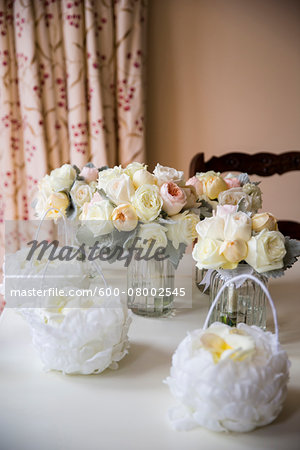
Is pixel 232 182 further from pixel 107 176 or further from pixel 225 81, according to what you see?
pixel 225 81

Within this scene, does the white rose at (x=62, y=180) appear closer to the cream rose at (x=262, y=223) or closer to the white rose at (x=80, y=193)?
the white rose at (x=80, y=193)

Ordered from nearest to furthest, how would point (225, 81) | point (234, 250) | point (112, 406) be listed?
point (112, 406) < point (234, 250) < point (225, 81)

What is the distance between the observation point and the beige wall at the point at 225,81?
2.34m

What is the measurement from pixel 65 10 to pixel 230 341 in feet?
6.08

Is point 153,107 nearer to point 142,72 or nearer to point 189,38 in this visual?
point 142,72

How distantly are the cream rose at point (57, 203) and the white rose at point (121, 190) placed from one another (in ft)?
0.74

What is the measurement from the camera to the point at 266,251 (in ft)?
2.84

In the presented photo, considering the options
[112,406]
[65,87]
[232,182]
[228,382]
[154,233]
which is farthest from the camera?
[65,87]

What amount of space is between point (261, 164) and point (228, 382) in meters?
1.42

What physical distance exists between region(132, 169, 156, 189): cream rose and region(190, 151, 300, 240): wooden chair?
2.89ft

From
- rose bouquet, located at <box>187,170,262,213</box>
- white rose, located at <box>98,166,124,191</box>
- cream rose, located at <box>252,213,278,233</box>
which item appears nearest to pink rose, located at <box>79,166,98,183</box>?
white rose, located at <box>98,166,124,191</box>

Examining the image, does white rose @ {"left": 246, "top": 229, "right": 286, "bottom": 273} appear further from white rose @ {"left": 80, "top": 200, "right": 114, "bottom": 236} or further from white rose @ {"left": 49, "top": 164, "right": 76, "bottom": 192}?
white rose @ {"left": 49, "top": 164, "right": 76, "bottom": 192}

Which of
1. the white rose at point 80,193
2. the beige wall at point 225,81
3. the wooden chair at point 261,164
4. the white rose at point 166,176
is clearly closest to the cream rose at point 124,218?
the white rose at point 166,176

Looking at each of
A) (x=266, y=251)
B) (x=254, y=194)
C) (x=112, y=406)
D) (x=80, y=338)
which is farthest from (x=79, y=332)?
(x=254, y=194)
